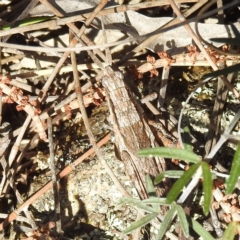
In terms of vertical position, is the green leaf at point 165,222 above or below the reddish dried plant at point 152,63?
below

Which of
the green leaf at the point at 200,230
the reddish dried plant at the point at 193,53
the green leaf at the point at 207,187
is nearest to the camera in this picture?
the green leaf at the point at 207,187

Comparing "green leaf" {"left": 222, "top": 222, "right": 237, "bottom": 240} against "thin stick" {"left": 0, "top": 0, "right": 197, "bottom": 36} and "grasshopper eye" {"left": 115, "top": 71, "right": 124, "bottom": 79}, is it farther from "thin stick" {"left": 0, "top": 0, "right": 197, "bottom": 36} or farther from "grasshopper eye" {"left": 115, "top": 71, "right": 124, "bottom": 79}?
"thin stick" {"left": 0, "top": 0, "right": 197, "bottom": 36}

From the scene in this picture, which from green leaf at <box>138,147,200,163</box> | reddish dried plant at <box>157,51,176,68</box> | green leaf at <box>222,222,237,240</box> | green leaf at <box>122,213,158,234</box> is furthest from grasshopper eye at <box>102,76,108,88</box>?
green leaf at <box>222,222,237,240</box>

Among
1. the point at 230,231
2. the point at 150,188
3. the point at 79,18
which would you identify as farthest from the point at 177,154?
the point at 79,18

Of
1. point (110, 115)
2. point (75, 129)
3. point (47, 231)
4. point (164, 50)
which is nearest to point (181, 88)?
point (164, 50)

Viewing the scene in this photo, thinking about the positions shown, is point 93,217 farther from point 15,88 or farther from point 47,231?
point 15,88

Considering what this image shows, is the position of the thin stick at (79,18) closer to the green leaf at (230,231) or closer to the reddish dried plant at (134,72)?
the reddish dried plant at (134,72)

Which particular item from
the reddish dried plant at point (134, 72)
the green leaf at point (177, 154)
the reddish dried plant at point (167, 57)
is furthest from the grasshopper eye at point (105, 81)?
the green leaf at point (177, 154)

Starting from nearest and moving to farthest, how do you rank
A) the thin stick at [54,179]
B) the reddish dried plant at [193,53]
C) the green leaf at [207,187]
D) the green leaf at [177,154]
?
the green leaf at [207,187] < the green leaf at [177,154] < the thin stick at [54,179] < the reddish dried plant at [193,53]

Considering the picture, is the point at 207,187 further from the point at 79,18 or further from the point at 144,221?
the point at 79,18
